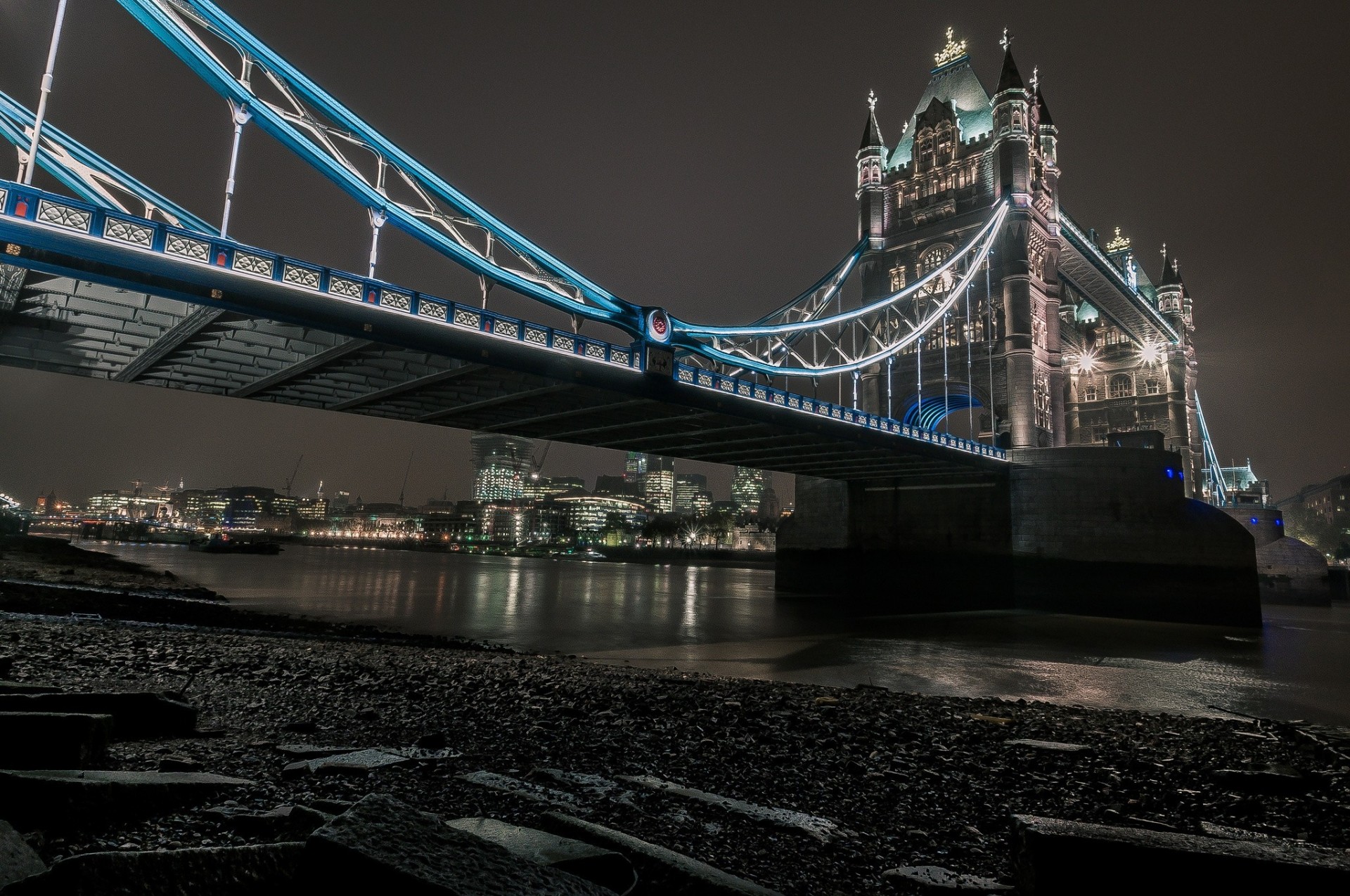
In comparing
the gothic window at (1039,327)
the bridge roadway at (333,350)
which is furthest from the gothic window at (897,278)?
the bridge roadway at (333,350)

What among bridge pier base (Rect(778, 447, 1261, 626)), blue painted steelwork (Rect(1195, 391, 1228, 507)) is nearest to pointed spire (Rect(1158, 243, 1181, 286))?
blue painted steelwork (Rect(1195, 391, 1228, 507))

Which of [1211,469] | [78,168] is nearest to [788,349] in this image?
[78,168]

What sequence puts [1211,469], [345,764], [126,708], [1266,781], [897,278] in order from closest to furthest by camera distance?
[345,764], [126,708], [1266,781], [897,278], [1211,469]

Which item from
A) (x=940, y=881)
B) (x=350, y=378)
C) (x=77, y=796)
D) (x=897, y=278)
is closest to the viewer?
(x=77, y=796)

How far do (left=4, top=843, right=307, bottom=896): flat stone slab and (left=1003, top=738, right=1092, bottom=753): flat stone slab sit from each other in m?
5.84

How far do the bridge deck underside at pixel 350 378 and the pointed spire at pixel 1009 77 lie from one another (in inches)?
1146

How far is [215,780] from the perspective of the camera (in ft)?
10.8

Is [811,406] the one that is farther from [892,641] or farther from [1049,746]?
[1049,746]

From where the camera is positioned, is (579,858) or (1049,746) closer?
(579,858)

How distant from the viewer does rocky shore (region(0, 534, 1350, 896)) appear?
309 centimetres

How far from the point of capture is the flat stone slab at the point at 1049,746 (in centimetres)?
589

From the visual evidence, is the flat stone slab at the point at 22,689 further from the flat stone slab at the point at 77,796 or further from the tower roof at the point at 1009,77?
the tower roof at the point at 1009,77

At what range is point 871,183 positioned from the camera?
170 feet

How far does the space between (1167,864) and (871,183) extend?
5500 centimetres
